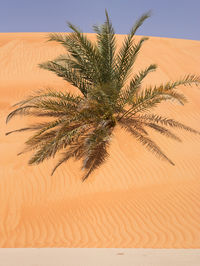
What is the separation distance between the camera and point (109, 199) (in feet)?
14.7

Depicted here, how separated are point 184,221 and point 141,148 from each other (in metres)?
2.25

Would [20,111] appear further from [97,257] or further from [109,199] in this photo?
[97,257]

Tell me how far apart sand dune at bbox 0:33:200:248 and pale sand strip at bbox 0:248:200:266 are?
6.56 ft

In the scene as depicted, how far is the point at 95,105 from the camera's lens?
19.3 feet

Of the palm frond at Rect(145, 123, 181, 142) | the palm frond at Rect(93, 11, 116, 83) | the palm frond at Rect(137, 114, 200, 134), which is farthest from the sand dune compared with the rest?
the palm frond at Rect(93, 11, 116, 83)

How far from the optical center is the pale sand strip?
1.45m

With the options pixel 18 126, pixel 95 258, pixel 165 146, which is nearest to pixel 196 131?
pixel 165 146

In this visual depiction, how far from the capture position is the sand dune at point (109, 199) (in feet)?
12.2

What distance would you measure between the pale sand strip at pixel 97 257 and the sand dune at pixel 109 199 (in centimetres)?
200

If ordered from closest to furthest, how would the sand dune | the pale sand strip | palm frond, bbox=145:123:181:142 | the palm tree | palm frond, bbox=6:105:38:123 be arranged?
the pale sand strip < the sand dune < the palm tree < palm frond, bbox=6:105:38:123 < palm frond, bbox=145:123:181:142

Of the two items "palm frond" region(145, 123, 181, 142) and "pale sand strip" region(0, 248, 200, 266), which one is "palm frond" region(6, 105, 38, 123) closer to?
"palm frond" region(145, 123, 181, 142)

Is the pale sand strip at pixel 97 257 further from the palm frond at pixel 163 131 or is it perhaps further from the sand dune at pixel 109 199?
the palm frond at pixel 163 131

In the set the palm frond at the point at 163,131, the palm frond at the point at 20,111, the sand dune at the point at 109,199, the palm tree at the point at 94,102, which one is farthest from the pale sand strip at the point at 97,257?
the palm frond at the point at 163,131

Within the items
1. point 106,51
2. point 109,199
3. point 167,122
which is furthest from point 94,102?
point 109,199
